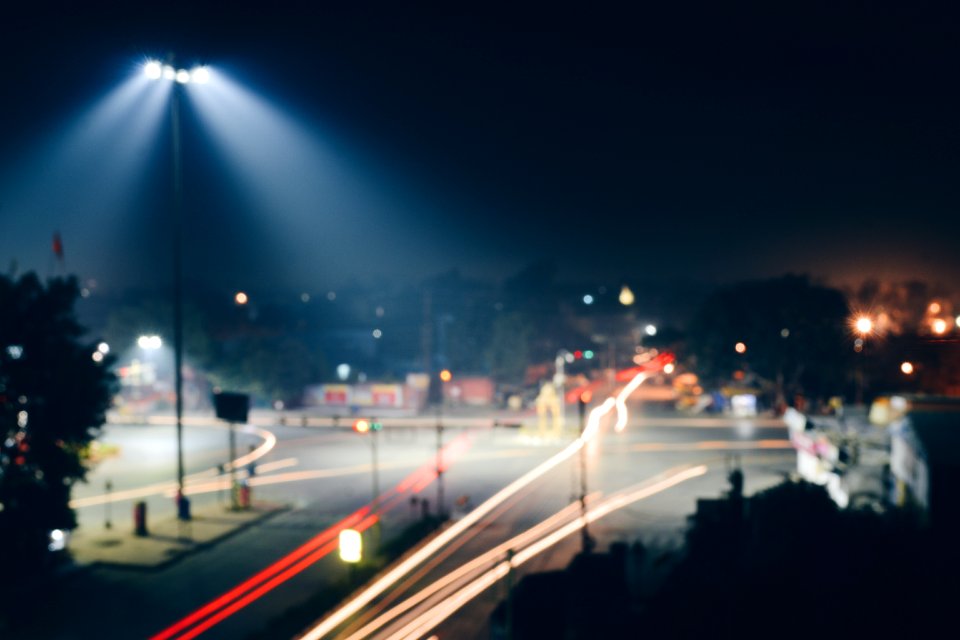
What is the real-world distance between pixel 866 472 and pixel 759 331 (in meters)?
24.9

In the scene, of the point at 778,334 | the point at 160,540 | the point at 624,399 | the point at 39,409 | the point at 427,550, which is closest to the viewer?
Answer: the point at 39,409

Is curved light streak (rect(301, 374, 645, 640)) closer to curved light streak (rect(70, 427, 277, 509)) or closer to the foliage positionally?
curved light streak (rect(70, 427, 277, 509))

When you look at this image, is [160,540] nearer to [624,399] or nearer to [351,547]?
[351,547]

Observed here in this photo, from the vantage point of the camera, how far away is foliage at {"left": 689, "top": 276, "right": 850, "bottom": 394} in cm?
4550

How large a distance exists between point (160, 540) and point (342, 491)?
7.88m

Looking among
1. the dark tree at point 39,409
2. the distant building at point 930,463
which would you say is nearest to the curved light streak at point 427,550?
the dark tree at point 39,409

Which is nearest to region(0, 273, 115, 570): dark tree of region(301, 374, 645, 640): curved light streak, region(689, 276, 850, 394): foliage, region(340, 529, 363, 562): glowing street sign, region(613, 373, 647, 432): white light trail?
region(301, 374, 645, 640): curved light streak

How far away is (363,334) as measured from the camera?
69062 mm

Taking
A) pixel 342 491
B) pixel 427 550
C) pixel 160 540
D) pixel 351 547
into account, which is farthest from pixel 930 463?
pixel 160 540

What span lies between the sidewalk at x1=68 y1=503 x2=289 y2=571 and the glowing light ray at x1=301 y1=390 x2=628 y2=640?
20.6 feet

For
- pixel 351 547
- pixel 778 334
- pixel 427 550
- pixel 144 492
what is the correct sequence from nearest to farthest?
1. pixel 351 547
2. pixel 427 550
3. pixel 144 492
4. pixel 778 334

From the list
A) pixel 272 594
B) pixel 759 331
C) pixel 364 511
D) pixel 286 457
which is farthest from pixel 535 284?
pixel 272 594

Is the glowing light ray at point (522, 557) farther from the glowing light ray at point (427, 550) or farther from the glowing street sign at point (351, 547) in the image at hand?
the glowing street sign at point (351, 547)

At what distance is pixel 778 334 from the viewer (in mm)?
46469
